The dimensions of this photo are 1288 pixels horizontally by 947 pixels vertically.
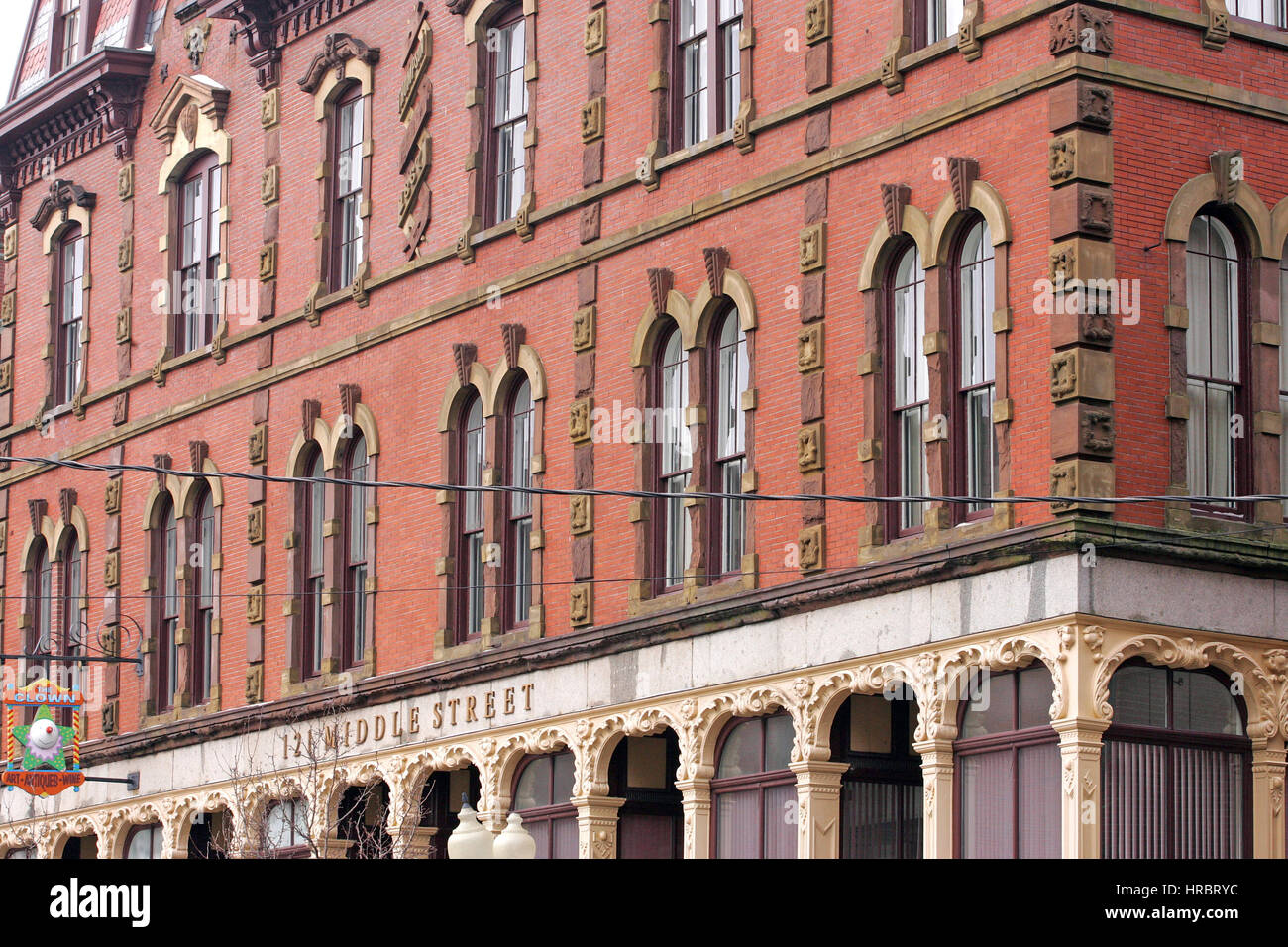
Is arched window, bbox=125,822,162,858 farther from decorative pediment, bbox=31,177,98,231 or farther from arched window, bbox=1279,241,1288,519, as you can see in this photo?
arched window, bbox=1279,241,1288,519

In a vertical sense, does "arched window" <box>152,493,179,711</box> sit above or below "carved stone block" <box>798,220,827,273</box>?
below

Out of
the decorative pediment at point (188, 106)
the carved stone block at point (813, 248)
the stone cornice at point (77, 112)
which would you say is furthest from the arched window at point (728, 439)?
the stone cornice at point (77, 112)

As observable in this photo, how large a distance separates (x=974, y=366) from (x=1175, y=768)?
4021 millimetres

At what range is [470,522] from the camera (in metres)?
29.9

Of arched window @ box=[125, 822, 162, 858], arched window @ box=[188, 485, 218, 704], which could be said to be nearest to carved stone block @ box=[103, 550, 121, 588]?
arched window @ box=[188, 485, 218, 704]

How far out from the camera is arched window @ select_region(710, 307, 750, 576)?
25406 millimetres

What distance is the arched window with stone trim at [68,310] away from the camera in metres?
39.7

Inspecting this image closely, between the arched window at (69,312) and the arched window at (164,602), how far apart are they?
4170mm

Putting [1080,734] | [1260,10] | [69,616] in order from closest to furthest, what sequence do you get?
[1080,734], [1260,10], [69,616]

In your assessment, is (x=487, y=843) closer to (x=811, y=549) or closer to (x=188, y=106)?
(x=811, y=549)

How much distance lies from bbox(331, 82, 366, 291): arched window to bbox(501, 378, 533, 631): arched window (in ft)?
15.1

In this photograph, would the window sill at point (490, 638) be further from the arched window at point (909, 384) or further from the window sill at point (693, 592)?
the arched window at point (909, 384)

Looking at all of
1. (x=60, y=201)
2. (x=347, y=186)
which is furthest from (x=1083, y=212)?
(x=60, y=201)
